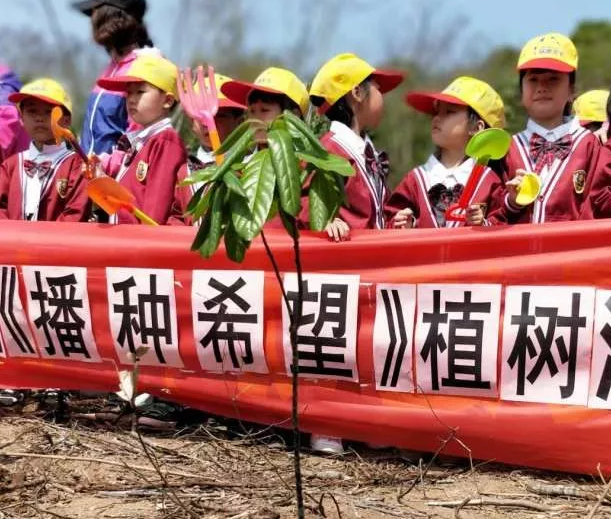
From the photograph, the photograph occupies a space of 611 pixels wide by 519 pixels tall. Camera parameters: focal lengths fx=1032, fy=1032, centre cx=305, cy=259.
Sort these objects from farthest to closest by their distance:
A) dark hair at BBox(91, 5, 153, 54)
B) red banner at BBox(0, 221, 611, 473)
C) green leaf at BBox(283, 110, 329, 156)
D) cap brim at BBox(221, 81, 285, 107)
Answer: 1. dark hair at BBox(91, 5, 153, 54)
2. cap brim at BBox(221, 81, 285, 107)
3. red banner at BBox(0, 221, 611, 473)
4. green leaf at BBox(283, 110, 329, 156)

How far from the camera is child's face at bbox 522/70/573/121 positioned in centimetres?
493

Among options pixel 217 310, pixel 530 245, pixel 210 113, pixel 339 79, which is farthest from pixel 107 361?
pixel 530 245

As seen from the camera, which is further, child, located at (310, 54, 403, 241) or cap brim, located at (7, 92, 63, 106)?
cap brim, located at (7, 92, 63, 106)

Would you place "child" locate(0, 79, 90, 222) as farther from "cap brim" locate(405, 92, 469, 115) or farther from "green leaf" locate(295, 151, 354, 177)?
"green leaf" locate(295, 151, 354, 177)

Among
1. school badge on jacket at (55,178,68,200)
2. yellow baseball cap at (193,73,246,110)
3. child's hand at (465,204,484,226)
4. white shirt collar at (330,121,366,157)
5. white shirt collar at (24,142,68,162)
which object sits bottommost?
child's hand at (465,204,484,226)

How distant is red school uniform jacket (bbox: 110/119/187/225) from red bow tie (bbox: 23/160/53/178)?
48 centimetres

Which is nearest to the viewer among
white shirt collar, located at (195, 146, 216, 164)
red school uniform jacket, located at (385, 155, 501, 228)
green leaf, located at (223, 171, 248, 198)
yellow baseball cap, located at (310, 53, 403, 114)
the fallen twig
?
green leaf, located at (223, 171, 248, 198)

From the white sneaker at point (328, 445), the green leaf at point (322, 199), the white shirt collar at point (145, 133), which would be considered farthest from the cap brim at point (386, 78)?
the green leaf at point (322, 199)

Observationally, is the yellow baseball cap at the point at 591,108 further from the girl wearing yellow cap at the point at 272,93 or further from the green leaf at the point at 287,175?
the green leaf at the point at 287,175

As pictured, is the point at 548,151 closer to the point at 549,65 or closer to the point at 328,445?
the point at 549,65

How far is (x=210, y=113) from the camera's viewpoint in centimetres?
556

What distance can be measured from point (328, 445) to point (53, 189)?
218 centimetres

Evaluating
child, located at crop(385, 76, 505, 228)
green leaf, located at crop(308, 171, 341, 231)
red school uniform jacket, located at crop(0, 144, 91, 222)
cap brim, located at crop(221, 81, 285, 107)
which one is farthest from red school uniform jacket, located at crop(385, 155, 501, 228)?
green leaf, located at crop(308, 171, 341, 231)

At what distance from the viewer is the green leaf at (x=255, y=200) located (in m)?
3.00
